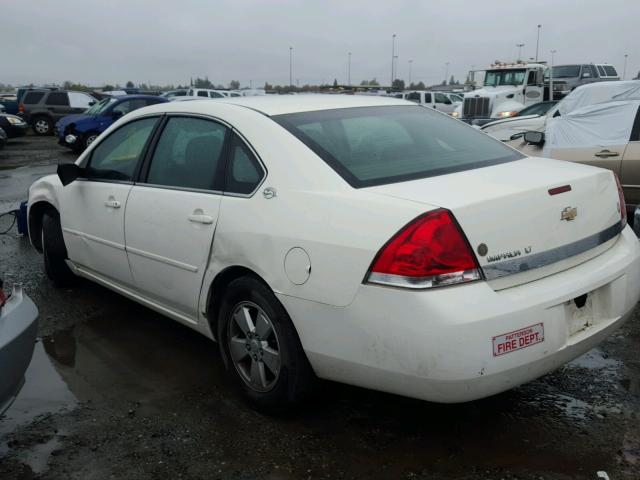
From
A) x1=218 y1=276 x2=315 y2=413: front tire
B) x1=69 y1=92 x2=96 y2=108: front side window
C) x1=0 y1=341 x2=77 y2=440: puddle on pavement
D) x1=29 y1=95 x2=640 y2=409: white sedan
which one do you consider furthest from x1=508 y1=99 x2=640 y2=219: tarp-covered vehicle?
x1=69 y1=92 x2=96 y2=108: front side window

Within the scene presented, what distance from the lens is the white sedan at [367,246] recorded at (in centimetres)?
249

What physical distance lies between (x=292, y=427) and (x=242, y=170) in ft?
4.31

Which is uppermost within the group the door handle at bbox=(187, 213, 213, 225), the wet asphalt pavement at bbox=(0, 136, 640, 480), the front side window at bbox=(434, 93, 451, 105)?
the front side window at bbox=(434, 93, 451, 105)

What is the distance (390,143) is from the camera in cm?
338

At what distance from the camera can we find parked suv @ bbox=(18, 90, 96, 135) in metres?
23.1

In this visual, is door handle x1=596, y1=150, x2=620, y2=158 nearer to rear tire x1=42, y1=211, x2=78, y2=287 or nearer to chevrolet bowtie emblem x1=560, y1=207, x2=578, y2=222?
chevrolet bowtie emblem x1=560, y1=207, x2=578, y2=222

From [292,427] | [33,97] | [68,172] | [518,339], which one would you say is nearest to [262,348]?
[292,427]

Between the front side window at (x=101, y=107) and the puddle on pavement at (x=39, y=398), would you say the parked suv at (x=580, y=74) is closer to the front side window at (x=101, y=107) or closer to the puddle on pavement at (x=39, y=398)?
the front side window at (x=101, y=107)

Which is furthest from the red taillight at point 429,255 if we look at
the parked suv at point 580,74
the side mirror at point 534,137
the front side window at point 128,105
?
the parked suv at point 580,74

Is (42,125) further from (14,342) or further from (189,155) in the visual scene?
(14,342)

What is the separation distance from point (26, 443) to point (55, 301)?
2.20 m

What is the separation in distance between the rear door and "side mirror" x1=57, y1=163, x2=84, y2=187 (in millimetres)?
797

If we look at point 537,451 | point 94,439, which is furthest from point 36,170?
point 537,451

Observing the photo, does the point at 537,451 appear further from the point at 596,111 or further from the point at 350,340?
the point at 596,111
